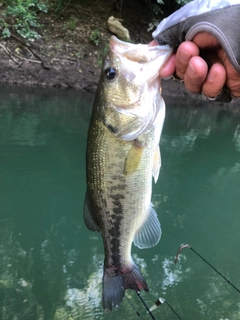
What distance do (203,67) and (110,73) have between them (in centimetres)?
44

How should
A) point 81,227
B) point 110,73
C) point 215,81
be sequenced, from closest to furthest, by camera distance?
point 215,81, point 110,73, point 81,227

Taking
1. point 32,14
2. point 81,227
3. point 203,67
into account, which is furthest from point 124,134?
point 32,14

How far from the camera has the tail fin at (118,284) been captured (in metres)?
2.13

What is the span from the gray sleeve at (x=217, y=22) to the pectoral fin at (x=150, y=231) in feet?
3.02

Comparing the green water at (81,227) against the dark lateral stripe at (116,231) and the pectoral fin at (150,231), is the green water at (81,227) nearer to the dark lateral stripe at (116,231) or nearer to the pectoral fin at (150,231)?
the dark lateral stripe at (116,231)

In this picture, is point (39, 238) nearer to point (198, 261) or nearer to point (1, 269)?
point (1, 269)

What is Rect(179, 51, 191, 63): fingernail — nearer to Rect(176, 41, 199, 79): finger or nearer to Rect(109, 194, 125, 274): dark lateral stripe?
Rect(176, 41, 199, 79): finger

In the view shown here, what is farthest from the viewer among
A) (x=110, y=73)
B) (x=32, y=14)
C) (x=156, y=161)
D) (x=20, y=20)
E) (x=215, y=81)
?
(x=32, y=14)

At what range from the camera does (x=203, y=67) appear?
166 cm

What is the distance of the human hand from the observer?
63.9 inches

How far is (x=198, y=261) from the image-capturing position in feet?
16.4

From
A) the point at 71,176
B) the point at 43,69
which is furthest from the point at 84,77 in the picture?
the point at 71,176

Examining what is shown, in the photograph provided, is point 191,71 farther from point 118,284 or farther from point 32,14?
point 32,14

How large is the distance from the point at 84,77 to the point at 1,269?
9271mm
